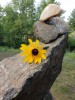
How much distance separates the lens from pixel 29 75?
15.9 ft

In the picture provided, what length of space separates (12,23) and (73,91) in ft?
80.3

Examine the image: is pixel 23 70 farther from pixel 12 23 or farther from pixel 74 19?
pixel 74 19

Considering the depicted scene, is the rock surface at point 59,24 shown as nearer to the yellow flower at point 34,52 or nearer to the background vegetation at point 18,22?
the yellow flower at point 34,52

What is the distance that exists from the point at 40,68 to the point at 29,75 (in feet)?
0.68

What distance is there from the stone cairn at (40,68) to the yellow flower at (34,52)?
0.11 meters

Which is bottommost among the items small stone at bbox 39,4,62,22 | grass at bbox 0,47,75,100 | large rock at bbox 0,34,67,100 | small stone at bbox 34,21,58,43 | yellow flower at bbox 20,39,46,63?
grass at bbox 0,47,75,100

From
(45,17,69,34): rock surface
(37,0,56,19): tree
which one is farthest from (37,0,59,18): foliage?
(45,17,69,34): rock surface

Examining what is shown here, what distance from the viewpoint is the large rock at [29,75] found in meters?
4.80

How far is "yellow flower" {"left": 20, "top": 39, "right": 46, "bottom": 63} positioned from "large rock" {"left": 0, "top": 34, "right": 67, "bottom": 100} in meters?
0.11

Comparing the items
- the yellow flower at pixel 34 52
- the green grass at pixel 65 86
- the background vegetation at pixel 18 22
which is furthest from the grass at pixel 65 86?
the background vegetation at pixel 18 22

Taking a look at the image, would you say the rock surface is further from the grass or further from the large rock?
the grass

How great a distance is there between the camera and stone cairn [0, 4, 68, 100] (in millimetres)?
4836

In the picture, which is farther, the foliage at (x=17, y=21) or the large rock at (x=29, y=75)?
the foliage at (x=17, y=21)

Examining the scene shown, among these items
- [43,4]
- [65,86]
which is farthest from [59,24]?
[43,4]
